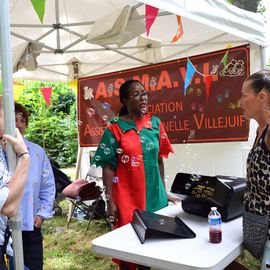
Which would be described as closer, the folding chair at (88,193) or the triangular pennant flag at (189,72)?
the triangular pennant flag at (189,72)

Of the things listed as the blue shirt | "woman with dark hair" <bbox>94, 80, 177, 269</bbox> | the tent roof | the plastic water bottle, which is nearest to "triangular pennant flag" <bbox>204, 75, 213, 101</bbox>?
the tent roof

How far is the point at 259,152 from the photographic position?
5.46ft

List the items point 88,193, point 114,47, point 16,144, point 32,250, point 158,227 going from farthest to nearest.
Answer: point 88,193
point 114,47
point 32,250
point 158,227
point 16,144

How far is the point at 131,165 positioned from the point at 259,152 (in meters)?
1.05

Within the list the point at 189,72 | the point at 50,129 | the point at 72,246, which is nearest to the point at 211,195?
the point at 189,72

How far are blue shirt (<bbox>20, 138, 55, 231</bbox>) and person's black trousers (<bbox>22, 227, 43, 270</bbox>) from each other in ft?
0.46

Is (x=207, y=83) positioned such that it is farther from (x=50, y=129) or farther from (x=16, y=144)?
(x=50, y=129)

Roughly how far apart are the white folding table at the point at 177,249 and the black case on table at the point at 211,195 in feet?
0.35

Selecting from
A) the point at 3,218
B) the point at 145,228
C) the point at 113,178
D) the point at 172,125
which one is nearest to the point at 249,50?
the point at 172,125

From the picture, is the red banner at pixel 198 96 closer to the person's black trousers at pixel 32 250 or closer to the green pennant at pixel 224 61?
the green pennant at pixel 224 61

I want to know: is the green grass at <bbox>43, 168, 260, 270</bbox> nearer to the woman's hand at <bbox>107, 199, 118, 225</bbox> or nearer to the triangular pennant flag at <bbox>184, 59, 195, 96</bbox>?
the woman's hand at <bbox>107, 199, 118, 225</bbox>

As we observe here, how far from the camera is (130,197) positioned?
256cm

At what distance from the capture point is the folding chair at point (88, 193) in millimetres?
5004

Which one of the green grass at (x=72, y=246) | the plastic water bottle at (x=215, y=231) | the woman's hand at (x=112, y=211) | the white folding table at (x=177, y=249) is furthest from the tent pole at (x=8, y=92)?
the green grass at (x=72, y=246)
